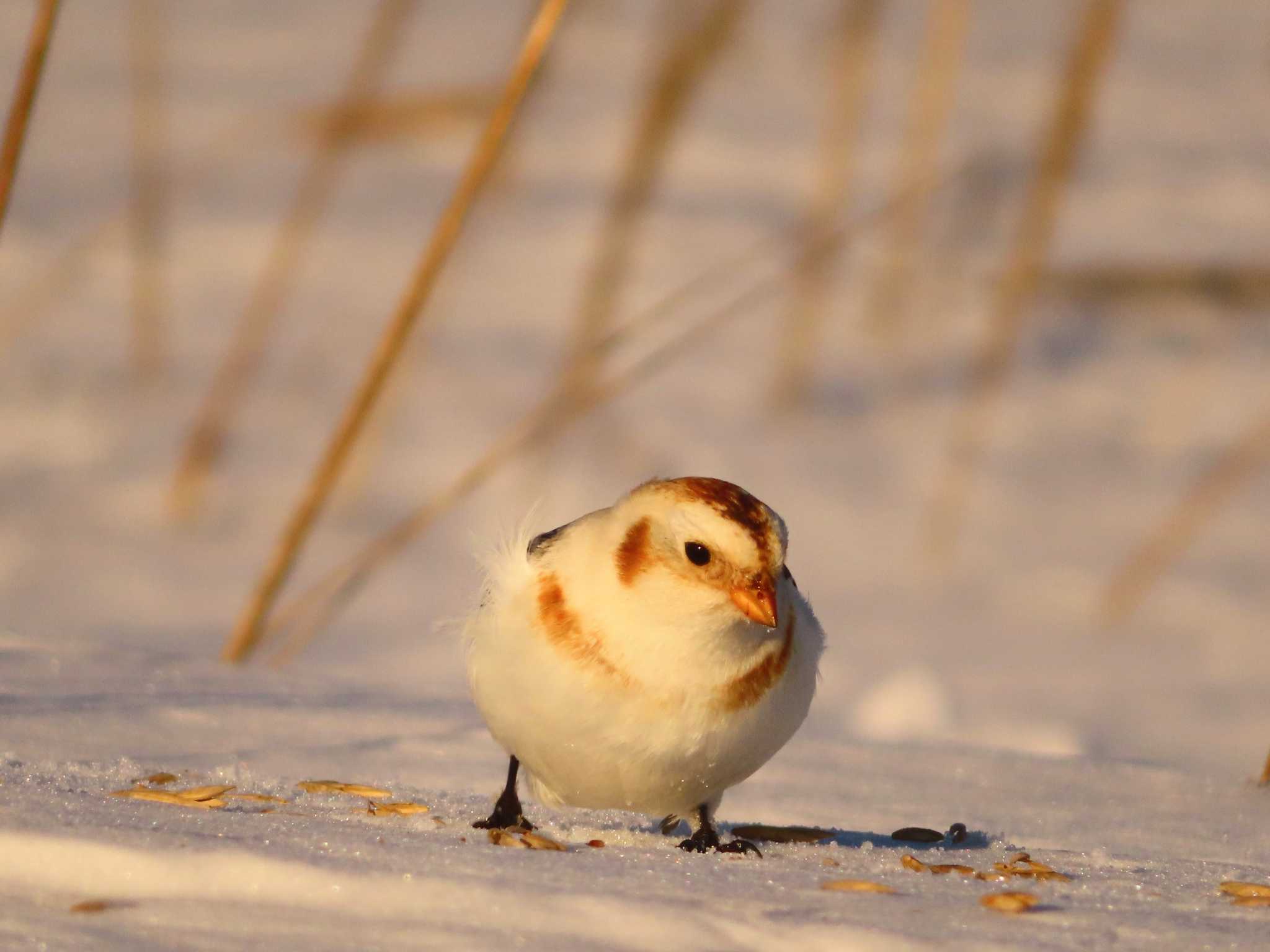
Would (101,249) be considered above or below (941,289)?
below

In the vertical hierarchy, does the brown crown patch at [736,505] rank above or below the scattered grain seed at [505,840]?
above

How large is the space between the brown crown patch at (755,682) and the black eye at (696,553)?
142 millimetres

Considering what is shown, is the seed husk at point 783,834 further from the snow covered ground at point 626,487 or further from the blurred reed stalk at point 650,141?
the blurred reed stalk at point 650,141

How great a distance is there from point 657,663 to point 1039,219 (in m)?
2.55

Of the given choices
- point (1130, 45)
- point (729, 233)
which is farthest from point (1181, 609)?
point (1130, 45)

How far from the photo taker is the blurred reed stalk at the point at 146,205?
4285mm

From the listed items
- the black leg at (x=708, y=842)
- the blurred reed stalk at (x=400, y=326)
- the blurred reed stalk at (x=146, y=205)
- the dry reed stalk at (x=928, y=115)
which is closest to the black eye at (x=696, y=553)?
the black leg at (x=708, y=842)

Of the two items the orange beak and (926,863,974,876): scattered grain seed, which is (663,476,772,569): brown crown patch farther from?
(926,863,974,876): scattered grain seed

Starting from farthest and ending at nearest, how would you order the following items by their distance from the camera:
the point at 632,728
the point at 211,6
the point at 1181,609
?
the point at 211,6, the point at 1181,609, the point at 632,728

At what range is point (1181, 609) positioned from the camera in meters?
5.30

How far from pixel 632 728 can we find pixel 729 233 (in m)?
5.75

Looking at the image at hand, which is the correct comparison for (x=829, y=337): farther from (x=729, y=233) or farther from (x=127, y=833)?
(x=127, y=833)

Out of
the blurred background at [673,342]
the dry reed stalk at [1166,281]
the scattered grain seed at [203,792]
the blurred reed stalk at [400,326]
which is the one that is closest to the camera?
the scattered grain seed at [203,792]

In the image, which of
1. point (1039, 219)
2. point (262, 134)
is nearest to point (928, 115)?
point (1039, 219)
